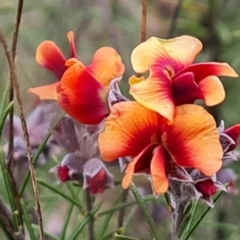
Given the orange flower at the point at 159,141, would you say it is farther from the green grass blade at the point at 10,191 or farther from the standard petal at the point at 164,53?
the green grass blade at the point at 10,191

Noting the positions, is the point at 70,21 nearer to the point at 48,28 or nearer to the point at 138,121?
the point at 48,28

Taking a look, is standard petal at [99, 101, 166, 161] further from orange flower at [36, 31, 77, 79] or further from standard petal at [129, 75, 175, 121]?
orange flower at [36, 31, 77, 79]

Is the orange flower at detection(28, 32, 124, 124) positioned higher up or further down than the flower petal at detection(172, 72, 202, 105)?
further down

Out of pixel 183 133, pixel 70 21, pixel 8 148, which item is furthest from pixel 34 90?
pixel 70 21

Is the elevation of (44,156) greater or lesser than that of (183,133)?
lesser

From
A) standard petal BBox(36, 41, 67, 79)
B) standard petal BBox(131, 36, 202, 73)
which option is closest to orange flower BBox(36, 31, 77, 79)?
standard petal BBox(36, 41, 67, 79)

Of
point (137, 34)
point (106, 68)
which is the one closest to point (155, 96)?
point (106, 68)

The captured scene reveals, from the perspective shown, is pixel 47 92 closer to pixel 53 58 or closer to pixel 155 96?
pixel 53 58
